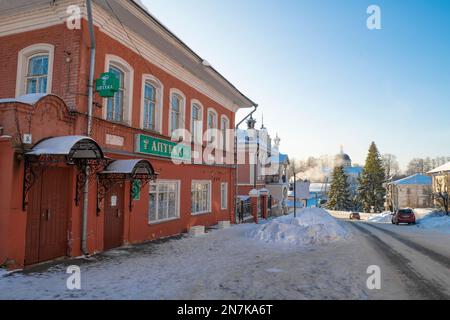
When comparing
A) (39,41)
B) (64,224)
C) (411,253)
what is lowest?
(411,253)

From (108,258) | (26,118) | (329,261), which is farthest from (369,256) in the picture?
(26,118)

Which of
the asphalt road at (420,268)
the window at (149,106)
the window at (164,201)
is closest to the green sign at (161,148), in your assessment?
the window at (149,106)

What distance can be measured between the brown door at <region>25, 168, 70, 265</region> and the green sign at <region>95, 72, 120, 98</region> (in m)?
2.32

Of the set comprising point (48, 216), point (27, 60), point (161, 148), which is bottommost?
point (48, 216)

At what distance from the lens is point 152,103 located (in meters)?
12.4

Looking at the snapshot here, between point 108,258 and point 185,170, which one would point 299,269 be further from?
point 185,170

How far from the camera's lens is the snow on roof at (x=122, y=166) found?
9125mm

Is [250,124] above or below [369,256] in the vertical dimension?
above

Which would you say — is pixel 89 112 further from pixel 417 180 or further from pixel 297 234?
pixel 417 180

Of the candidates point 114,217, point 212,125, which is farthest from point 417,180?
point 114,217

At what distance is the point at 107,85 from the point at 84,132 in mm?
1445

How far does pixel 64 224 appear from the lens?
8.48m

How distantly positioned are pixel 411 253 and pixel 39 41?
13.6m
